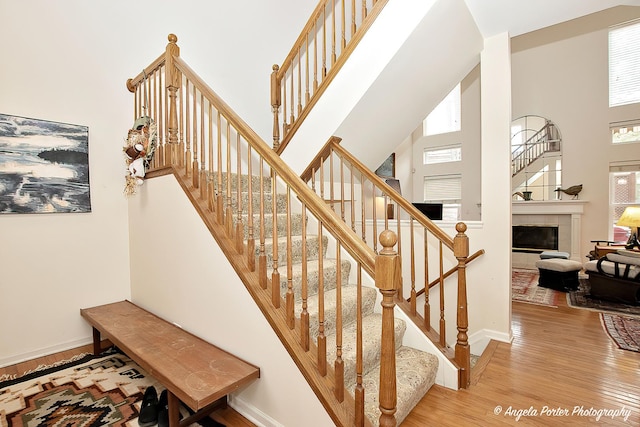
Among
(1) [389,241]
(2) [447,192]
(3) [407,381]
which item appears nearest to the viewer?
(1) [389,241]

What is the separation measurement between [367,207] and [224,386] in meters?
3.26

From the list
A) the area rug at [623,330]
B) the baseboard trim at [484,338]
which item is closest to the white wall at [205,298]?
the baseboard trim at [484,338]

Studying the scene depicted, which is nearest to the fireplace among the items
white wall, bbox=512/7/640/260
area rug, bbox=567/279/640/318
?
white wall, bbox=512/7/640/260

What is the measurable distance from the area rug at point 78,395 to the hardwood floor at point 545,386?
4.92 feet

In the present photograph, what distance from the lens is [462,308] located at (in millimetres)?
2121

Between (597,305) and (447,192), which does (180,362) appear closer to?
(597,305)

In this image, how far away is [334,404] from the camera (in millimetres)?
1453

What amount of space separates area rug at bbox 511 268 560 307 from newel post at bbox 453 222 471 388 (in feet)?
9.28

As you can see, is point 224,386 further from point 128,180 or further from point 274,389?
point 128,180

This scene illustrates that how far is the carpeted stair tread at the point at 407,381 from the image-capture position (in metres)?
1.60

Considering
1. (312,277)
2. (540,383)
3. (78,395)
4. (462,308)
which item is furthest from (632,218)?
(78,395)

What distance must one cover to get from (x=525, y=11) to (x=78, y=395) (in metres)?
4.58

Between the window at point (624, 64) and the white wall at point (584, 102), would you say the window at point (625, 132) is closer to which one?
the white wall at point (584, 102)

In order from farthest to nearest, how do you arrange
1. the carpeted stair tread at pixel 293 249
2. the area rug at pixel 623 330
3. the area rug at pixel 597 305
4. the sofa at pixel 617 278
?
the sofa at pixel 617 278, the area rug at pixel 597 305, the area rug at pixel 623 330, the carpeted stair tread at pixel 293 249
